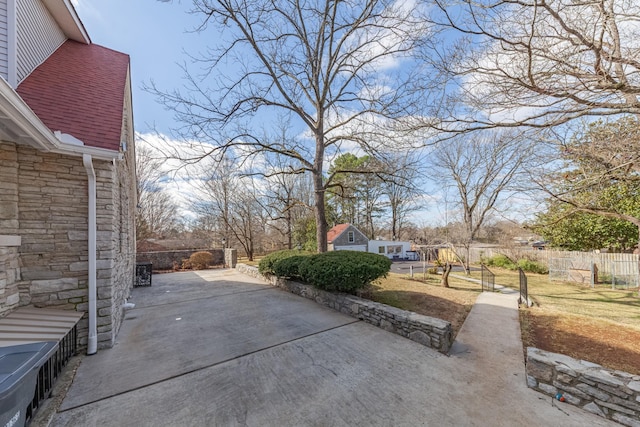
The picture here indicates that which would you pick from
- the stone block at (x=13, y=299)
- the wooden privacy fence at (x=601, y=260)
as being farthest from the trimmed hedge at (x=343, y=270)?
the wooden privacy fence at (x=601, y=260)

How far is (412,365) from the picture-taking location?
12.2 ft

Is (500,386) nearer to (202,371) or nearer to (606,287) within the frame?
(202,371)

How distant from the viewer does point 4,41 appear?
4.01 m

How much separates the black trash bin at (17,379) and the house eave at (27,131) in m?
2.39

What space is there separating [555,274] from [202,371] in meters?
16.8

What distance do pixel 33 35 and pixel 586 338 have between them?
42.4 ft

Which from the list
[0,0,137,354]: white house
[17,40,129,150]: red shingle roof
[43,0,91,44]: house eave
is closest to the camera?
[0,0,137,354]: white house

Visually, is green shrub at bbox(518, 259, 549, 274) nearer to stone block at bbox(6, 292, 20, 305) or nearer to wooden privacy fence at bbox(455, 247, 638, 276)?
wooden privacy fence at bbox(455, 247, 638, 276)

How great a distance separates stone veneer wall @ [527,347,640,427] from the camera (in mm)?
2590

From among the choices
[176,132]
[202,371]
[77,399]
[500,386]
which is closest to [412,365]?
[500,386]

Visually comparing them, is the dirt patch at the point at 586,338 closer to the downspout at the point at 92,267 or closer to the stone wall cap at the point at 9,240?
the downspout at the point at 92,267

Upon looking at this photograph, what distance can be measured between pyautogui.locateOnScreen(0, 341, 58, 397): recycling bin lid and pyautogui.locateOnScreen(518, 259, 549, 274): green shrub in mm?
20595

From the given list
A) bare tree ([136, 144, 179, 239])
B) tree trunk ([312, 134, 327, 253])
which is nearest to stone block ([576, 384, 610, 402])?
tree trunk ([312, 134, 327, 253])

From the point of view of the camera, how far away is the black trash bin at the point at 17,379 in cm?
181
